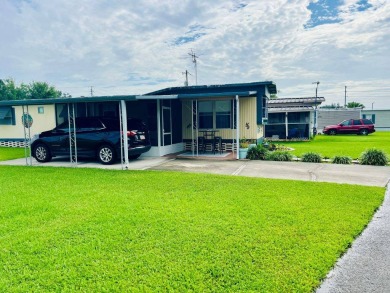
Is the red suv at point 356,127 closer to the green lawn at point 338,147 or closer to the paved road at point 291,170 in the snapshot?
the green lawn at point 338,147

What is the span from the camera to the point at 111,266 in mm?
3158

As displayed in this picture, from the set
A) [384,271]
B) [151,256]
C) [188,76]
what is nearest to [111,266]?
[151,256]

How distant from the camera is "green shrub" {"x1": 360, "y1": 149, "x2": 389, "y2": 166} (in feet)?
32.3

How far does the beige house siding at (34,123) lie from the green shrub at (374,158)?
14378mm

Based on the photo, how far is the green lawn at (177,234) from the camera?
2.92 m

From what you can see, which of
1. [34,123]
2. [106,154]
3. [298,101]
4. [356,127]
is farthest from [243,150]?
[356,127]

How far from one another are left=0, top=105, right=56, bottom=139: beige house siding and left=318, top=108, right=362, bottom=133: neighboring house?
2534 centimetres

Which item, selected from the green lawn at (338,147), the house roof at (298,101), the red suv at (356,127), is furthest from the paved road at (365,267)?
the red suv at (356,127)

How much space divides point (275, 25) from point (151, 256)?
41.2ft

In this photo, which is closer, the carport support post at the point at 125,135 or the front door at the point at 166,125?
the carport support post at the point at 125,135

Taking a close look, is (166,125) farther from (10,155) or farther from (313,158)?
(10,155)

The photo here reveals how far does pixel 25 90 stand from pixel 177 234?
45.6m

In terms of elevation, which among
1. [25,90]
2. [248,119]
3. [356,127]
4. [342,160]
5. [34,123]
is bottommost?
[342,160]

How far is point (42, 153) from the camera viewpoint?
10.9 meters
